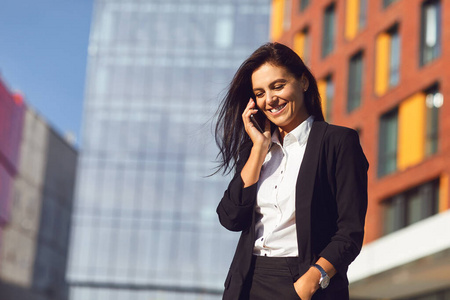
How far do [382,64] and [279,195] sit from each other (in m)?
25.1

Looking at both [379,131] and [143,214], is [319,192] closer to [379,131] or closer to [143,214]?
[379,131]

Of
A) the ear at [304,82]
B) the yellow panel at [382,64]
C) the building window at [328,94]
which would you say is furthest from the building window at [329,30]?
the ear at [304,82]

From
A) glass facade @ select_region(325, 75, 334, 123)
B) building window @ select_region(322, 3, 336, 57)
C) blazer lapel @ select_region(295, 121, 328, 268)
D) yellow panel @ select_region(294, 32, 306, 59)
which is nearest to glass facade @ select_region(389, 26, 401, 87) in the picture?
glass facade @ select_region(325, 75, 334, 123)

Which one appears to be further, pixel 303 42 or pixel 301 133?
pixel 303 42

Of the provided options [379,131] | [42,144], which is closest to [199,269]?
[42,144]

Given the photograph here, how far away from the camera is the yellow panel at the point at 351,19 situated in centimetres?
2995

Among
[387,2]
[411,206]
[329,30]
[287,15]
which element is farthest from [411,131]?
[287,15]

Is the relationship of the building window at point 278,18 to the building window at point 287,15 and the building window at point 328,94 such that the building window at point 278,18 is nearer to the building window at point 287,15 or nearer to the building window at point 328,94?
the building window at point 287,15

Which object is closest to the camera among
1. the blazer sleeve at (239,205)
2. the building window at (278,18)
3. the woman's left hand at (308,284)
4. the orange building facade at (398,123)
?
the woman's left hand at (308,284)

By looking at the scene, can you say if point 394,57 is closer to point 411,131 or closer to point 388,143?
point 388,143

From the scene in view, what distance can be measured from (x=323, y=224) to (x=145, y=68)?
195 feet

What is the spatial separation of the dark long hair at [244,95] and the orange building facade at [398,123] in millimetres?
18540

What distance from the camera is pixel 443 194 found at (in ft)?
75.9

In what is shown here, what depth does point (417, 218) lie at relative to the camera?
2541 cm
